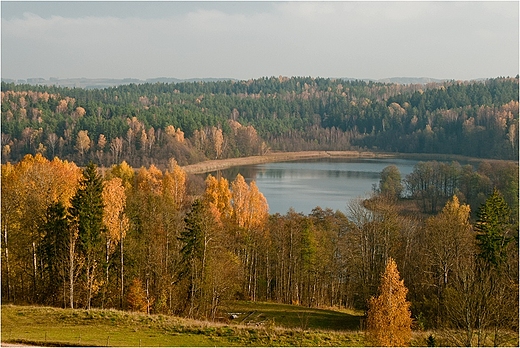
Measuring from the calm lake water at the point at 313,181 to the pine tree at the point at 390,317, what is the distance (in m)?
28.4

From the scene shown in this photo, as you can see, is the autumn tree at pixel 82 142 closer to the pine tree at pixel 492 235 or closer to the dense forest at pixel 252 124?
the dense forest at pixel 252 124

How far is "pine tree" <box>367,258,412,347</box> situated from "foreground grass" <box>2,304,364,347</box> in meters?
0.99

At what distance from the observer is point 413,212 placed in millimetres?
49031

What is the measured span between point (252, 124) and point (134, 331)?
118510 mm

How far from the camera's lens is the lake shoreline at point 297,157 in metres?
89.8

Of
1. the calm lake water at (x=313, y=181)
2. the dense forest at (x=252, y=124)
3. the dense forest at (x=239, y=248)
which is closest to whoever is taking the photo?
the dense forest at (x=239, y=248)

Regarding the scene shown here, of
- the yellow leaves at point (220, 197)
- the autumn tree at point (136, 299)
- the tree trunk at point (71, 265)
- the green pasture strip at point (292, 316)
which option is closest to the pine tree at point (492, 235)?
the green pasture strip at point (292, 316)

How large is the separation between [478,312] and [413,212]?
34.7m

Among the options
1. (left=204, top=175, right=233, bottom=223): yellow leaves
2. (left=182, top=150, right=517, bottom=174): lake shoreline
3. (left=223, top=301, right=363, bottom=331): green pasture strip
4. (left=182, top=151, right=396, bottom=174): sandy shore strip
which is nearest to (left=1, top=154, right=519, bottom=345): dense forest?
(left=223, top=301, right=363, bottom=331): green pasture strip

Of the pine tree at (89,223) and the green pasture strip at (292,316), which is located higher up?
the pine tree at (89,223)

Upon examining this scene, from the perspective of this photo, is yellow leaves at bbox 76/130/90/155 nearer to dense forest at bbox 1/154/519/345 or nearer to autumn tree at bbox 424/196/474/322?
dense forest at bbox 1/154/519/345

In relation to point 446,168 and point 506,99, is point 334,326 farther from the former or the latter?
point 506,99

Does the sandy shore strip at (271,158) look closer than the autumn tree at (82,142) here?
No

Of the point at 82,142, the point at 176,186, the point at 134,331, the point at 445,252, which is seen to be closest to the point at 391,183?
the point at 176,186
